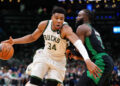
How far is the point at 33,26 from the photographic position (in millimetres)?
20344

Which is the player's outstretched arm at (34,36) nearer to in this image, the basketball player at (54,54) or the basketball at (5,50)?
the basketball player at (54,54)

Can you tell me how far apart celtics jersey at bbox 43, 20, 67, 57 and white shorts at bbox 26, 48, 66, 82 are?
120mm

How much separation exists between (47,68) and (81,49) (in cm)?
78

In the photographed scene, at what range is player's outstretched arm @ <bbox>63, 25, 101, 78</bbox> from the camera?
3.64 metres

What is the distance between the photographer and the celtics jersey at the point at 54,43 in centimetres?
444

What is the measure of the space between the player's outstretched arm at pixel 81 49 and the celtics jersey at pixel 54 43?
0.56ft

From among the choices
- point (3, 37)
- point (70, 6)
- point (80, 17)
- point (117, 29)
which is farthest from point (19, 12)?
point (80, 17)

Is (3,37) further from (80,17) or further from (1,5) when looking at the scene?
(80,17)

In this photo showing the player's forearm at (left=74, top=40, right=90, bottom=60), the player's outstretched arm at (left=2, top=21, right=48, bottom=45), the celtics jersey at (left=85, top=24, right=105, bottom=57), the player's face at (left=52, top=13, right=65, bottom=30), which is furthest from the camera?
the player's outstretched arm at (left=2, top=21, right=48, bottom=45)

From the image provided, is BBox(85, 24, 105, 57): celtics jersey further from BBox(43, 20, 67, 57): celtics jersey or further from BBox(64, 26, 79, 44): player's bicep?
BBox(43, 20, 67, 57): celtics jersey

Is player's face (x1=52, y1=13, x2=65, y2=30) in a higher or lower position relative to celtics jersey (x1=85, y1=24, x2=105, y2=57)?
higher

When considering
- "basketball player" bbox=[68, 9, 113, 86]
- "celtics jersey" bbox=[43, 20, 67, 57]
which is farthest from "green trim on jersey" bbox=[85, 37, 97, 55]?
"celtics jersey" bbox=[43, 20, 67, 57]

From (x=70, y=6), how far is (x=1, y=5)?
6.82 metres

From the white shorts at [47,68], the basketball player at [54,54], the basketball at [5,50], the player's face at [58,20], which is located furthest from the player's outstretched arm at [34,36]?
the white shorts at [47,68]
